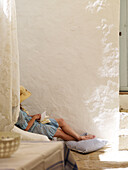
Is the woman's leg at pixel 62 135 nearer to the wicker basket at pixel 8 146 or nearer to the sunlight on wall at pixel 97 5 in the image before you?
the sunlight on wall at pixel 97 5

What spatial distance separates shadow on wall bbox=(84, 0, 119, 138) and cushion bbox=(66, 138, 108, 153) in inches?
10.7

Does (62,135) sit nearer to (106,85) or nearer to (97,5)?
(106,85)

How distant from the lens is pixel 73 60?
4227mm

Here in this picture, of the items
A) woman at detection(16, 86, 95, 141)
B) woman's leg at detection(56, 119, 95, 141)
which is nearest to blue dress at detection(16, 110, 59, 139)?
woman at detection(16, 86, 95, 141)

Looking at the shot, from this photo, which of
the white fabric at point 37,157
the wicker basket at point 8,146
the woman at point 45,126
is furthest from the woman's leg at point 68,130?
the wicker basket at point 8,146

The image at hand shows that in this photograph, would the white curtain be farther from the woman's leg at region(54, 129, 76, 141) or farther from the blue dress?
the woman's leg at region(54, 129, 76, 141)

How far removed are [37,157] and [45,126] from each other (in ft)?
8.15

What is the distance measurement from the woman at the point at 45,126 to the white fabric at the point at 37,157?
1834 millimetres

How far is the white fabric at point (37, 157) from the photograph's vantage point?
3.80ft

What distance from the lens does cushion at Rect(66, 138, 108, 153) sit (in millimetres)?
3770

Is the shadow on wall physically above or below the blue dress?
above

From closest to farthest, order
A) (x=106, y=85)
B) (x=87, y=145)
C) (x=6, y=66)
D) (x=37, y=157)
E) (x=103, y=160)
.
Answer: (x=37, y=157), (x=6, y=66), (x=103, y=160), (x=87, y=145), (x=106, y=85)

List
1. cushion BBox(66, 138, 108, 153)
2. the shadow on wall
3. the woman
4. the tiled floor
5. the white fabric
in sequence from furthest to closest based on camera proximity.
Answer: the shadow on wall, cushion BBox(66, 138, 108, 153), the woman, the tiled floor, the white fabric

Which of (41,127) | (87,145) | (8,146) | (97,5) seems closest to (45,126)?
(41,127)
